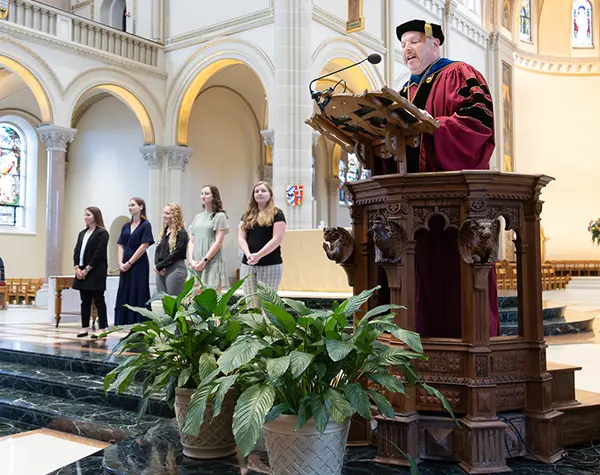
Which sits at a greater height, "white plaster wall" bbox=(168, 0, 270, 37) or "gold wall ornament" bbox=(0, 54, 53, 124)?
"white plaster wall" bbox=(168, 0, 270, 37)

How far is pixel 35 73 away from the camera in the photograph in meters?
11.8

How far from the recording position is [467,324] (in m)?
2.40

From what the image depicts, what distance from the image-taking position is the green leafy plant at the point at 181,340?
2461 millimetres

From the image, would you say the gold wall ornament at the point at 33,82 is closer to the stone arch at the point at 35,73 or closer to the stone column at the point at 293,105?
the stone arch at the point at 35,73

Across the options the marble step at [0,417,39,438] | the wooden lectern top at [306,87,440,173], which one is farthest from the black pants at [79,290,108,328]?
the wooden lectern top at [306,87,440,173]

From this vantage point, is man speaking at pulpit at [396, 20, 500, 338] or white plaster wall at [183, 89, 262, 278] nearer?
man speaking at pulpit at [396, 20, 500, 338]

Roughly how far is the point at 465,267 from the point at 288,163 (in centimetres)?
910

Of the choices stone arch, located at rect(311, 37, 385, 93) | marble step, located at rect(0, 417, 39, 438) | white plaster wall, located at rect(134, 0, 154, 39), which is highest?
white plaster wall, located at rect(134, 0, 154, 39)

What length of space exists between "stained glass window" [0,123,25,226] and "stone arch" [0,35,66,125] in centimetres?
425

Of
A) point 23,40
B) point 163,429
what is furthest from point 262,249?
point 23,40

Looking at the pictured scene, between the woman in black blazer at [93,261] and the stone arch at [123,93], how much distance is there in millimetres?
6648

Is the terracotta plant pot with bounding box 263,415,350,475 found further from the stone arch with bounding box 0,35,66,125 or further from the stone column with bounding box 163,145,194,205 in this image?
the stone column with bounding box 163,145,194,205

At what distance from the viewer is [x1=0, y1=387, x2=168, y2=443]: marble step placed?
3758 mm

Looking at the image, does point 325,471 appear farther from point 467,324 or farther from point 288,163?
point 288,163
